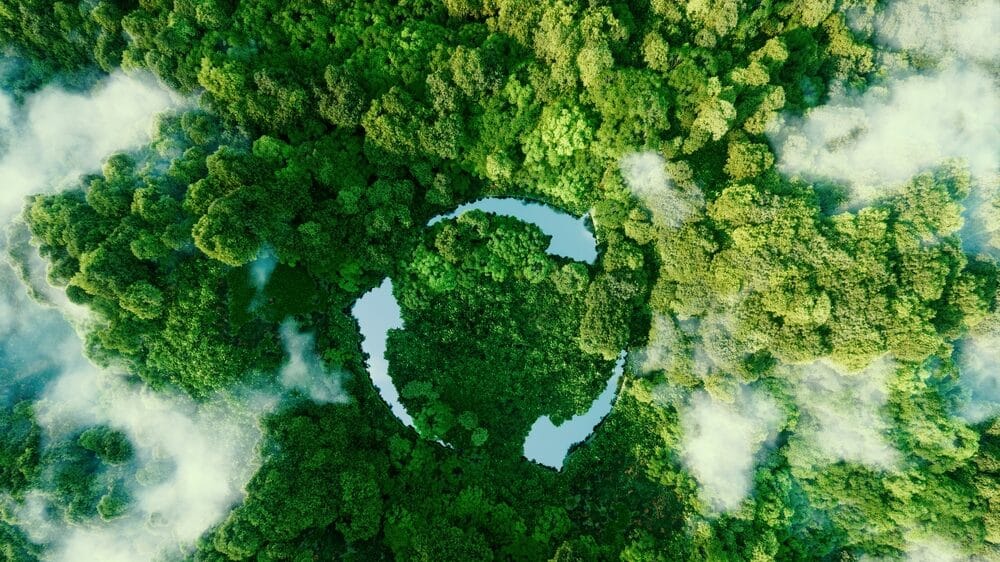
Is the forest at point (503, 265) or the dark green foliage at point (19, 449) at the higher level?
the forest at point (503, 265)

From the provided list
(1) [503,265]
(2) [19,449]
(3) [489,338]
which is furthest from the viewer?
(3) [489,338]

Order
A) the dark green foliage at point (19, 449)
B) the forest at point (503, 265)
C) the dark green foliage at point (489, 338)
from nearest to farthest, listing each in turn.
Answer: the forest at point (503, 265)
the dark green foliage at point (19, 449)
the dark green foliage at point (489, 338)

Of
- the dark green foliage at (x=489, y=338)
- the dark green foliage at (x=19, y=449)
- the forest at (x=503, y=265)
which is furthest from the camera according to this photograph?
the dark green foliage at (x=489, y=338)

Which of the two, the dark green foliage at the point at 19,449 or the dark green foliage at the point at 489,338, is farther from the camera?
the dark green foliage at the point at 489,338

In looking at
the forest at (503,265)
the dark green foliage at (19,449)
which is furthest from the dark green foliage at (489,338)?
the dark green foliage at (19,449)

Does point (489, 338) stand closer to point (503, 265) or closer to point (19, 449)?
point (503, 265)

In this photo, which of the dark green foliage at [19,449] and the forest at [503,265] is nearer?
the forest at [503,265]

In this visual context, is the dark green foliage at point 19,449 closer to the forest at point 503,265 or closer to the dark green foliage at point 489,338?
the forest at point 503,265

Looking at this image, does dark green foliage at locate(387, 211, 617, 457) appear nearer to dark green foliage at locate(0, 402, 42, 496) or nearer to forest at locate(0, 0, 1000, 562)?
forest at locate(0, 0, 1000, 562)

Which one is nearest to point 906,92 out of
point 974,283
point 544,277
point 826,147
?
point 826,147

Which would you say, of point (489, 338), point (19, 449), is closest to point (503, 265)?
point (489, 338)
